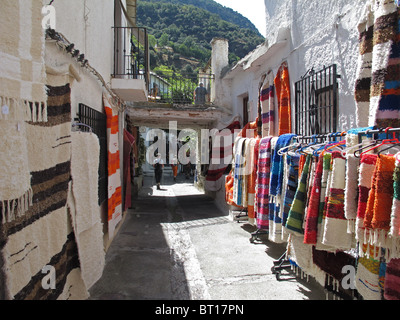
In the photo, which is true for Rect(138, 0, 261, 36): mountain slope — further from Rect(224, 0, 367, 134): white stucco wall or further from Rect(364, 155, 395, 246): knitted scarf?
Rect(364, 155, 395, 246): knitted scarf

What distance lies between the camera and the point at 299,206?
9.25 ft

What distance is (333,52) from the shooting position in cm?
393

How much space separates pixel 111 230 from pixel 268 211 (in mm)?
2680

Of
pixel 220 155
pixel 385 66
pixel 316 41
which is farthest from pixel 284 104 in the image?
pixel 220 155

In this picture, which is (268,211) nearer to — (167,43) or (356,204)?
(356,204)

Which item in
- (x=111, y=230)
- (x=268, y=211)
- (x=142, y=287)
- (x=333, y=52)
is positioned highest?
(x=333, y=52)

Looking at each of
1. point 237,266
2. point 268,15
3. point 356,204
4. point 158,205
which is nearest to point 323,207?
point 356,204

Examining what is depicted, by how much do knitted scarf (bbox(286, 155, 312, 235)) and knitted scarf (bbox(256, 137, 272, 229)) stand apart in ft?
4.60

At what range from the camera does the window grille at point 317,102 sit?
387 cm

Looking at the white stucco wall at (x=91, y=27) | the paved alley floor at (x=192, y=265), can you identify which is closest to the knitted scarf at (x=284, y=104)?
the paved alley floor at (x=192, y=265)

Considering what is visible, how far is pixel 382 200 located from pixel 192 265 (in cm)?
326

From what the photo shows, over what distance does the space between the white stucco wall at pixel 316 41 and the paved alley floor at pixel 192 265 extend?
2.28 m

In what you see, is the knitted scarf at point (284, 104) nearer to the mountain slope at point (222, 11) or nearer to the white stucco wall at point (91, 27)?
the white stucco wall at point (91, 27)

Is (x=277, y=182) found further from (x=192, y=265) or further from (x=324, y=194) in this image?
(x=192, y=265)
